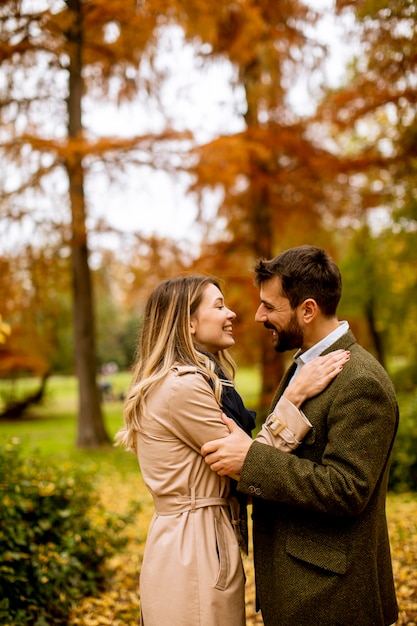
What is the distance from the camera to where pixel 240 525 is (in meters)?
2.43

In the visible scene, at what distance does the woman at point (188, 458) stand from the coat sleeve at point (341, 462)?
110 mm

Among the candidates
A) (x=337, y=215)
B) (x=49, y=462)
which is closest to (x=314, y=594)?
(x=49, y=462)

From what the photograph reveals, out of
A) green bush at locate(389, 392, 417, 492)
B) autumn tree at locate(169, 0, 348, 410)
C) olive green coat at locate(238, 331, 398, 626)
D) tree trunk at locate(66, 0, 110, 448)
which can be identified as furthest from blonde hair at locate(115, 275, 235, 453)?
tree trunk at locate(66, 0, 110, 448)

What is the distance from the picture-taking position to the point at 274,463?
82.3 inches

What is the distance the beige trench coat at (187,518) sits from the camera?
2215mm

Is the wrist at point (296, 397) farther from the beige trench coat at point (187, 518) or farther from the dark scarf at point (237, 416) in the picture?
the dark scarf at point (237, 416)

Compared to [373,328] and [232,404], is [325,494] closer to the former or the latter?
[232,404]

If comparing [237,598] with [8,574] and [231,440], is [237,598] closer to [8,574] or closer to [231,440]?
[231,440]

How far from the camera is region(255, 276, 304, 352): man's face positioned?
2.35 meters

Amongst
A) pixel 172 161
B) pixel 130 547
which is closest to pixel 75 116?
pixel 172 161

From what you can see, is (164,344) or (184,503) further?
(164,344)

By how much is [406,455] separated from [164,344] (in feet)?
18.4

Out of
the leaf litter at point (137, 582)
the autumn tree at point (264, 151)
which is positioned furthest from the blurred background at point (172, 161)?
the leaf litter at point (137, 582)

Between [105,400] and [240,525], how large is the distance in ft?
118
